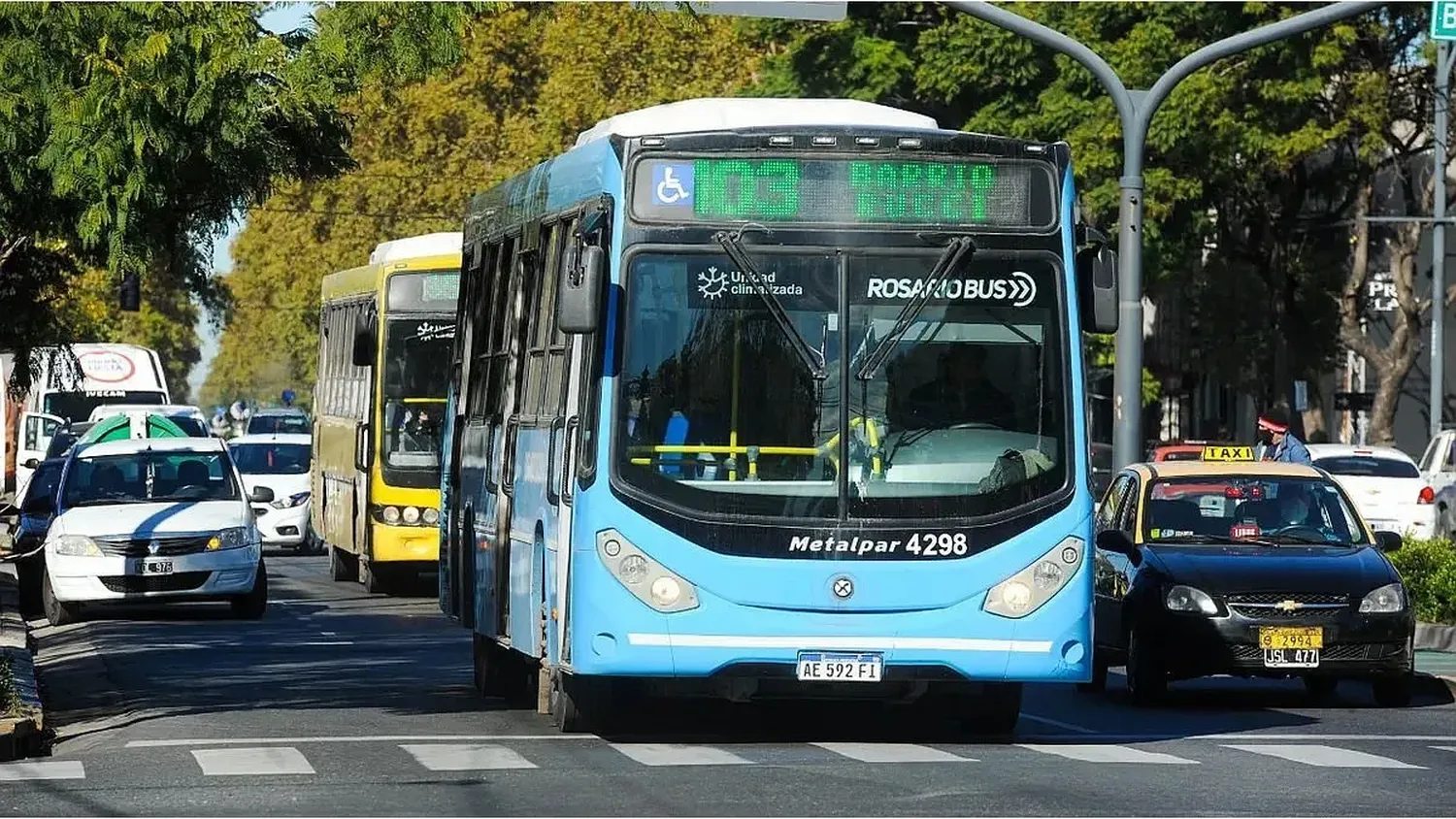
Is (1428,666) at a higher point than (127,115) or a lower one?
lower

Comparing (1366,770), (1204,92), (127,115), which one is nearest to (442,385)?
(127,115)

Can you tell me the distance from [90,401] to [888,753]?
41.2 m

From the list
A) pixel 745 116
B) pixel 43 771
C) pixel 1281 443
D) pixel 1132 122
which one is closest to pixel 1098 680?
pixel 1132 122

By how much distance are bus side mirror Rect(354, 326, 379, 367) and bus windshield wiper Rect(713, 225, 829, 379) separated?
1578 cm

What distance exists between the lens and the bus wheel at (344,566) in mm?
34281

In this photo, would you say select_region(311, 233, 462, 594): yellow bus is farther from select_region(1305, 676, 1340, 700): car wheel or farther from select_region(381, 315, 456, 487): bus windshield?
select_region(1305, 676, 1340, 700): car wheel

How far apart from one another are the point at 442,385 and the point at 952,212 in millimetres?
15940

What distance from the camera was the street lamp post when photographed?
21.7 meters

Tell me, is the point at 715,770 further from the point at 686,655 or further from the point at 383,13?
the point at 383,13

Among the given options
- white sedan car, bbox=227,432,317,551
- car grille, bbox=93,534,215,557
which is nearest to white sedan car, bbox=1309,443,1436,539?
white sedan car, bbox=227,432,317,551

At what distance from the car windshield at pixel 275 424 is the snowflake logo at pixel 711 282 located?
4814cm

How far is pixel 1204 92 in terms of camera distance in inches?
1895

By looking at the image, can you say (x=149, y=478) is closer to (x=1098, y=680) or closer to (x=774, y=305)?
(x=1098, y=680)

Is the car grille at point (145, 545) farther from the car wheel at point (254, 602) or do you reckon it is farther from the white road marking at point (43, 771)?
the white road marking at point (43, 771)
